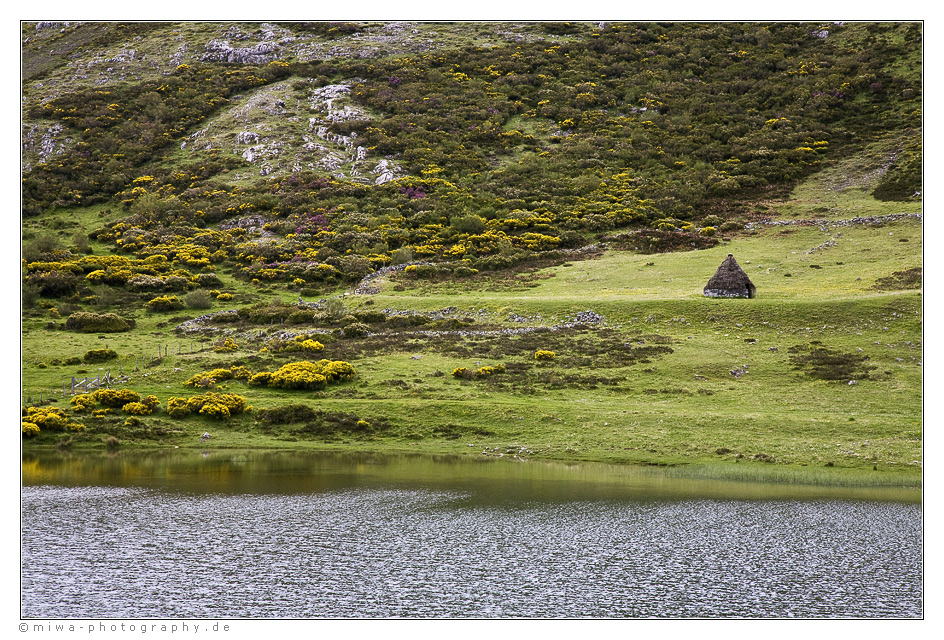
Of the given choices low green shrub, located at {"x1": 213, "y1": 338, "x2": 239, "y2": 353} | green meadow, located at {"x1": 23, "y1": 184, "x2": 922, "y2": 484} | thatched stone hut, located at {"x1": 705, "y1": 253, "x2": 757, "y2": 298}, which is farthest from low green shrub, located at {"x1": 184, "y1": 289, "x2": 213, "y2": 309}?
thatched stone hut, located at {"x1": 705, "y1": 253, "x2": 757, "y2": 298}

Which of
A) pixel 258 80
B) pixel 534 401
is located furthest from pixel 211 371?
pixel 258 80

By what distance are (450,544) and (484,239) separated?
64.3 m

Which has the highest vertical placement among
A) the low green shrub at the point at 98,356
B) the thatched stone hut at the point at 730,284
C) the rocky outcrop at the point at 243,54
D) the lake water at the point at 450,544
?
the rocky outcrop at the point at 243,54

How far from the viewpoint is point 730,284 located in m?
60.1

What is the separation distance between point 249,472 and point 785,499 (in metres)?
26.6

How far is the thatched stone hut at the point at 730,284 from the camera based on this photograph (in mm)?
60000

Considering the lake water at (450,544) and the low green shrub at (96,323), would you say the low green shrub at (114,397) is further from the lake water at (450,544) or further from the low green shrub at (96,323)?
the low green shrub at (96,323)

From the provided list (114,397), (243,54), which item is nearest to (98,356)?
(114,397)

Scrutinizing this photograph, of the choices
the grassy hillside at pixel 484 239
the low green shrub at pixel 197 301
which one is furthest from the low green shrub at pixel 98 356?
the low green shrub at pixel 197 301

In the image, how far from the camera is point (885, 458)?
37.2 m

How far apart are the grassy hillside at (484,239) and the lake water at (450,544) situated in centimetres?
558

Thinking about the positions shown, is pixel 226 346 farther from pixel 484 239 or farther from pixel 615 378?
pixel 484 239

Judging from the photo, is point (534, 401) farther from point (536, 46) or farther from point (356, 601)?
point (536, 46)

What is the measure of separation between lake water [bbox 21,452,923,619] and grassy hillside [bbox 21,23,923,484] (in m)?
5.58
